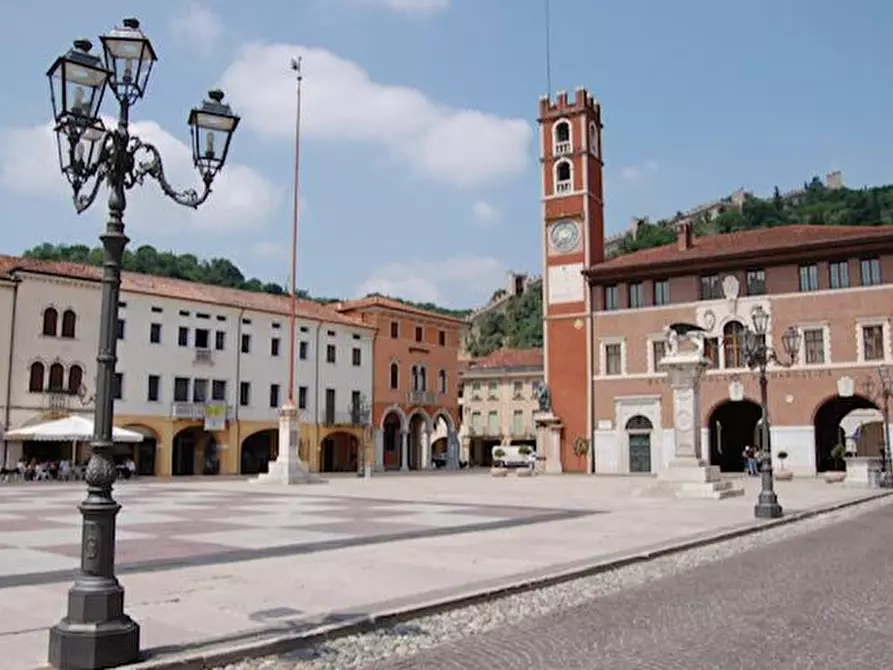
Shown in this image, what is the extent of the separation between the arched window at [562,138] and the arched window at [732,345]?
15.3 m

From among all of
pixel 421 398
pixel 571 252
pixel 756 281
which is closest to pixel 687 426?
pixel 756 281

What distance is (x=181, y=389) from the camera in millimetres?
48000

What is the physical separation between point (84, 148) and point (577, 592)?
680 cm

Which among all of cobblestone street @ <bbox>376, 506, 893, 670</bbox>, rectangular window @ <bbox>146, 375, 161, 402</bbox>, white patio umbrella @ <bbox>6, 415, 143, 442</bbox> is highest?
rectangular window @ <bbox>146, 375, 161, 402</bbox>

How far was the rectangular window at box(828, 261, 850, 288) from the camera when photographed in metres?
45.1

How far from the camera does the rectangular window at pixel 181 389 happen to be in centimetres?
4769

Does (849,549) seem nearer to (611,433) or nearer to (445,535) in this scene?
(445,535)

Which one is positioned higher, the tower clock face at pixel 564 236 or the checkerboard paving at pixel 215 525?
the tower clock face at pixel 564 236

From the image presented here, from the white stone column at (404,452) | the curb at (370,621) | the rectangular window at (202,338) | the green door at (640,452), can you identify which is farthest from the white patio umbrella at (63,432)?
the curb at (370,621)

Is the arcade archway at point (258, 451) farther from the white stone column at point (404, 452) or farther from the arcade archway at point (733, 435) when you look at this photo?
the arcade archway at point (733, 435)

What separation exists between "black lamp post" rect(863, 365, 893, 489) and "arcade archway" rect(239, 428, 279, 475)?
33.2 meters

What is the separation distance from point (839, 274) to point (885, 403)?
35.3 feet

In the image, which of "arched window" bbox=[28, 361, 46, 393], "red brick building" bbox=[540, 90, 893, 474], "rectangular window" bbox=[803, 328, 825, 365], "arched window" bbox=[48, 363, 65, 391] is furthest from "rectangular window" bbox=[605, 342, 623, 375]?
"arched window" bbox=[28, 361, 46, 393]

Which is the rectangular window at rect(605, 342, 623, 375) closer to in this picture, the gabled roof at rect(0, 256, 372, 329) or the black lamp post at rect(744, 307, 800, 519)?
the gabled roof at rect(0, 256, 372, 329)
